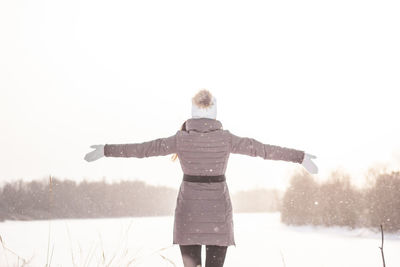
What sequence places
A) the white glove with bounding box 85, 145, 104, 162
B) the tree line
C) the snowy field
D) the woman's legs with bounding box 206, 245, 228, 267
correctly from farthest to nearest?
1. the tree line
2. the snowy field
3. the white glove with bounding box 85, 145, 104, 162
4. the woman's legs with bounding box 206, 245, 228, 267

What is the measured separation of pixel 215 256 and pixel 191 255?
22cm

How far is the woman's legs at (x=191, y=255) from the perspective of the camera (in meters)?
4.21

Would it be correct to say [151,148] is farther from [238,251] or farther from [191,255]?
[238,251]

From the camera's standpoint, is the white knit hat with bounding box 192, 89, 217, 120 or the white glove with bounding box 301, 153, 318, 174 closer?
the white knit hat with bounding box 192, 89, 217, 120

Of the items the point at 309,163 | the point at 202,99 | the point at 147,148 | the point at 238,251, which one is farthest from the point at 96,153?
the point at 238,251

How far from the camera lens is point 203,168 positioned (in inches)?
167

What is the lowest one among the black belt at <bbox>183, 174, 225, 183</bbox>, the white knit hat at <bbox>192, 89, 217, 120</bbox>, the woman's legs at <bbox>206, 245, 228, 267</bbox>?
the woman's legs at <bbox>206, 245, 228, 267</bbox>

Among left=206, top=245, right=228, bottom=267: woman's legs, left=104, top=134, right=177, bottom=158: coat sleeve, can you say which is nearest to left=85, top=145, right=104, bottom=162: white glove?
left=104, top=134, right=177, bottom=158: coat sleeve

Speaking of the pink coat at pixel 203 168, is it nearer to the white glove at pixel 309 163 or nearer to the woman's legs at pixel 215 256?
the woman's legs at pixel 215 256

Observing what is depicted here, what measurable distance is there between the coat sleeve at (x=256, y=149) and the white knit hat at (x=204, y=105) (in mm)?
292

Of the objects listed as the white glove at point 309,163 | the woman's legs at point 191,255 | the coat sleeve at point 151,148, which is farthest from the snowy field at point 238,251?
the white glove at point 309,163

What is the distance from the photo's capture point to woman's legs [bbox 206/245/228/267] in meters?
4.18

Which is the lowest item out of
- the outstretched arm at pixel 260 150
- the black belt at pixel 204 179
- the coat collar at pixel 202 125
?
the black belt at pixel 204 179

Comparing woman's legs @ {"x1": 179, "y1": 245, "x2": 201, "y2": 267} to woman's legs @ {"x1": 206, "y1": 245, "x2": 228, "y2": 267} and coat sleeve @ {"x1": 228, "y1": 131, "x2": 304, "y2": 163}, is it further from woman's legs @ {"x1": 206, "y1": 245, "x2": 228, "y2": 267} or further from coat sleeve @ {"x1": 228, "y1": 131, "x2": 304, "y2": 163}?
coat sleeve @ {"x1": 228, "y1": 131, "x2": 304, "y2": 163}
